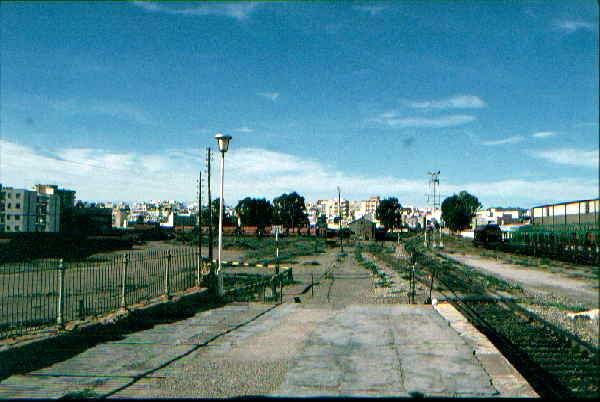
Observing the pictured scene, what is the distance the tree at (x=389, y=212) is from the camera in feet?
423

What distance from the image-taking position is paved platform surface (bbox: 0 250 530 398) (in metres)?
6.22

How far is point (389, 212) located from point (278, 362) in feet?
407

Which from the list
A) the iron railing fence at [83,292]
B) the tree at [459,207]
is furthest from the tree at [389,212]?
the iron railing fence at [83,292]

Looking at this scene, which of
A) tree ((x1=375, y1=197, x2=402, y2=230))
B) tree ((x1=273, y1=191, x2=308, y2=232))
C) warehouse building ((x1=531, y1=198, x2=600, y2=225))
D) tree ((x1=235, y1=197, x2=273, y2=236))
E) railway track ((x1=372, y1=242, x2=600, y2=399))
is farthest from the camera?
tree ((x1=273, y1=191, x2=308, y2=232))

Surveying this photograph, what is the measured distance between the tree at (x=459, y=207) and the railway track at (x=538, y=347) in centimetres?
6058

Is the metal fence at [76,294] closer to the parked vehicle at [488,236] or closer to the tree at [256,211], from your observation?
the parked vehicle at [488,236]

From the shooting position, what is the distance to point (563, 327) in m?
10.2

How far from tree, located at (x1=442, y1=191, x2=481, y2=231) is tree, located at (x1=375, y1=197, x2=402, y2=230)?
42.6 m

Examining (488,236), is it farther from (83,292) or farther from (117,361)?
(117,361)

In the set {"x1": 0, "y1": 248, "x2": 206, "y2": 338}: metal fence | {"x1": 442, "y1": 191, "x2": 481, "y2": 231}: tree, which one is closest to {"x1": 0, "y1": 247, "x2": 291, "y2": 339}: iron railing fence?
{"x1": 0, "y1": 248, "x2": 206, "y2": 338}: metal fence

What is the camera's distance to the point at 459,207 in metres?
74.5

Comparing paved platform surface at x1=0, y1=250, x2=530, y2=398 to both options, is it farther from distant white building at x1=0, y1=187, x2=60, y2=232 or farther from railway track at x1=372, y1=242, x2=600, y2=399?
distant white building at x1=0, y1=187, x2=60, y2=232

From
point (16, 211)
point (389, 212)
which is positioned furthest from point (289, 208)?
point (16, 211)

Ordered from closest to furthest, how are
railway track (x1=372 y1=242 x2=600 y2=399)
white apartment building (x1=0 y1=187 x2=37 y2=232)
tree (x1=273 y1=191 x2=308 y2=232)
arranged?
railway track (x1=372 y1=242 x2=600 y2=399), white apartment building (x1=0 y1=187 x2=37 y2=232), tree (x1=273 y1=191 x2=308 y2=232)
